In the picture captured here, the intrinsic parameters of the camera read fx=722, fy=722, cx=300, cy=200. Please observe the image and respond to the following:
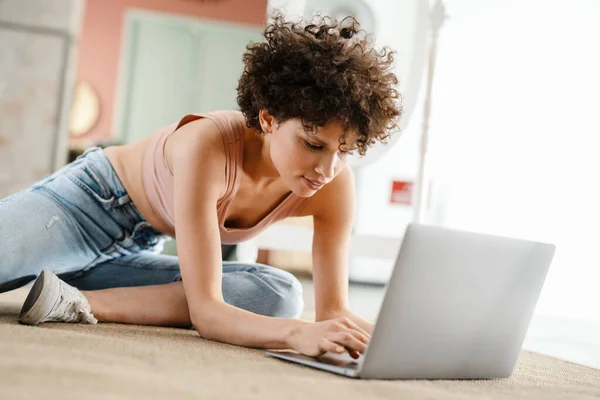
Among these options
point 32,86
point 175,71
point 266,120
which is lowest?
point 266,120

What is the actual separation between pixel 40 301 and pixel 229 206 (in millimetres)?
374

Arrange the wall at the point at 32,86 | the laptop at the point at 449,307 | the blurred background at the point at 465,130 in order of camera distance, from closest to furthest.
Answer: the laptop at the point at 449,307 → the blurred background at the point at 465,130 → the wall at the point at 32,86

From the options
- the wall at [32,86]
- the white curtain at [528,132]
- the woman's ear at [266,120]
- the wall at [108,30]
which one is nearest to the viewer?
the woman's ear at [266,120]

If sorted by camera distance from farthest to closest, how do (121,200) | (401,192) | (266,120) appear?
(401,192) → (121,200) → (266,120)

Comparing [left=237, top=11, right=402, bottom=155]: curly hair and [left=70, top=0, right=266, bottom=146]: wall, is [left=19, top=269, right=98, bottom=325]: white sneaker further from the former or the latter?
[left=70, top=0, right=266, bottom=146]: wall

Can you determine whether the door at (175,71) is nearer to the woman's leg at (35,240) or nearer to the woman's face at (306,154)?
the woman's leg at (35,240)

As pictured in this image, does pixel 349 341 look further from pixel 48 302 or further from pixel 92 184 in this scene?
pixel 92 184

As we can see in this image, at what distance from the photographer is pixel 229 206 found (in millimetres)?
1342

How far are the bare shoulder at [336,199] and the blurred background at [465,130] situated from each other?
0.85 m

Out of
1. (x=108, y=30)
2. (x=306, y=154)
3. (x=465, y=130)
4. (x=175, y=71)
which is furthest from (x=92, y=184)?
(x=108, y=30)

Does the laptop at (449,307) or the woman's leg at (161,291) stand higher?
the laptop at (449,307)

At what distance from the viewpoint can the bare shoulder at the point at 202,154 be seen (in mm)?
1182

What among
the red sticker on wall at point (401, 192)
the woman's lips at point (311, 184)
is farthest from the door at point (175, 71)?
the woman's lips at point (311, 184)

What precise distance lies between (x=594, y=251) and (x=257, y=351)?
8.46ft
